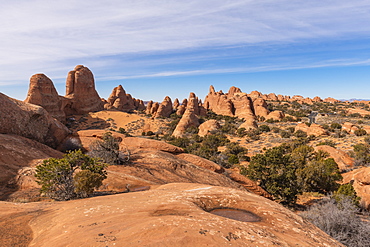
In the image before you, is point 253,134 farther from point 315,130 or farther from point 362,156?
point 362,156

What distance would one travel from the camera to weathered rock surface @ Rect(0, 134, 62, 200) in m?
9.93

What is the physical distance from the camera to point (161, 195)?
7230 millimetres

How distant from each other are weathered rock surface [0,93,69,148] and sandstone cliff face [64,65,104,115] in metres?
47.3

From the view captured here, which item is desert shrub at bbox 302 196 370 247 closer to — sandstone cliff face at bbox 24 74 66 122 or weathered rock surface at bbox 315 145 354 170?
weathered rock surface at bbox 315 145 354 170

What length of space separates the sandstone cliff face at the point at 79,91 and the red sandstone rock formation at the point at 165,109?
21.0 meters

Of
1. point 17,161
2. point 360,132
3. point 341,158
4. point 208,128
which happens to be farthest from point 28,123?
point 360,132

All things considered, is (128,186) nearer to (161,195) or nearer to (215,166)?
(161,195)

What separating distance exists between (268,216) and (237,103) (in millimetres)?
71988

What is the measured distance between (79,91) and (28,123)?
2006 inches

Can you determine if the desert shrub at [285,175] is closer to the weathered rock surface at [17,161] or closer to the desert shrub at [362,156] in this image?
the desert shrub at [362,156]

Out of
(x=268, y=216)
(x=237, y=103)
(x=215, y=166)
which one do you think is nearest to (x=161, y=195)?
(x=268, y=216)

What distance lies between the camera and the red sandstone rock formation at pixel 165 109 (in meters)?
70.9

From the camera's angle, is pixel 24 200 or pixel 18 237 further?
pixel 24 200

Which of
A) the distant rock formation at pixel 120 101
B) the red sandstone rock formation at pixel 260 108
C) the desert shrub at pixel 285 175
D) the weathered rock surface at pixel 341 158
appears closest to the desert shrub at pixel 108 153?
the desert shrub at pixel 285 175
